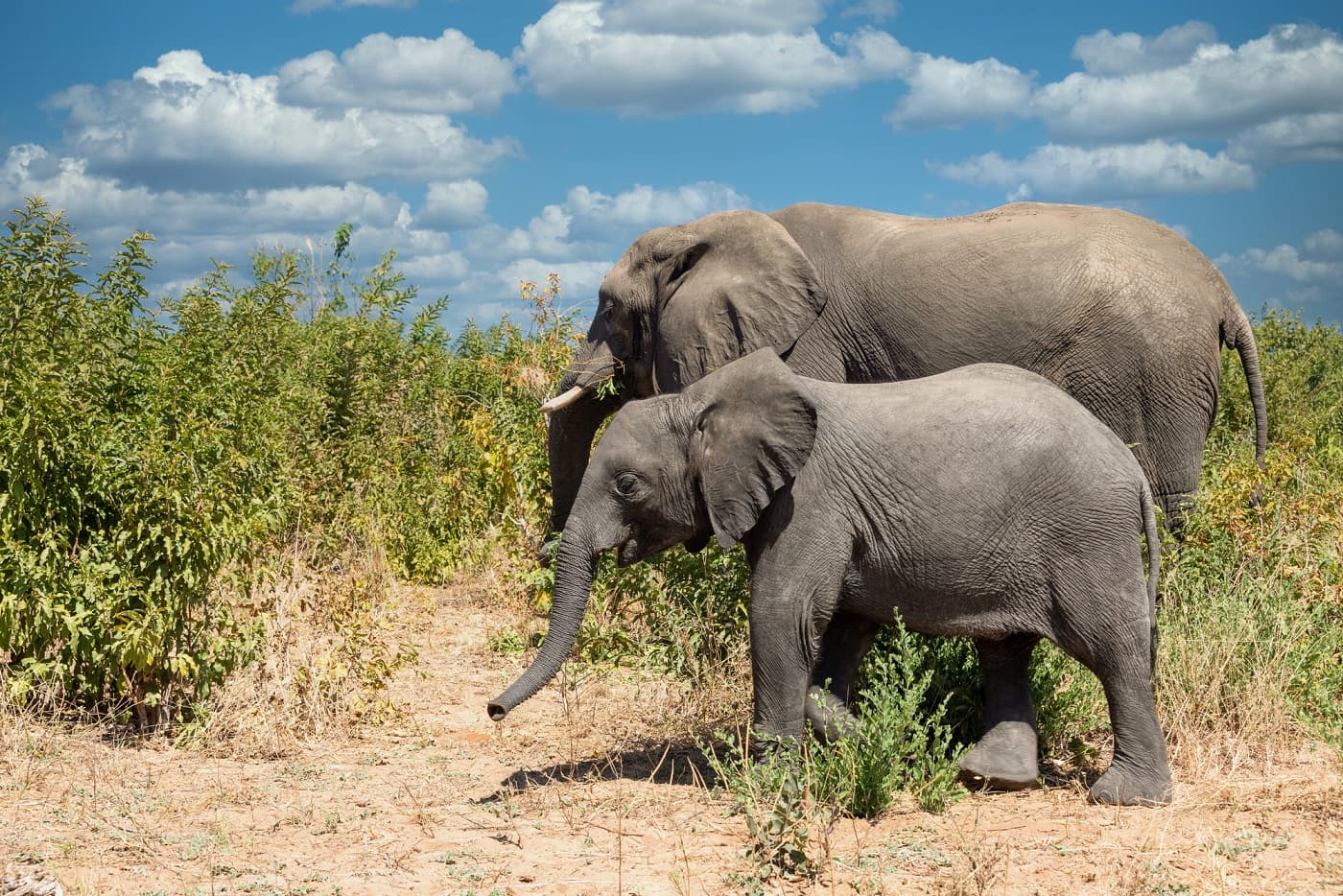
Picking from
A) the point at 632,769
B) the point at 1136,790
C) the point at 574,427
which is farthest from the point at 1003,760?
the point at 574,427

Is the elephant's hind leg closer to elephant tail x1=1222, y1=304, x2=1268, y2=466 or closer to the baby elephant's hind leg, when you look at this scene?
the baby elephant's hind leg

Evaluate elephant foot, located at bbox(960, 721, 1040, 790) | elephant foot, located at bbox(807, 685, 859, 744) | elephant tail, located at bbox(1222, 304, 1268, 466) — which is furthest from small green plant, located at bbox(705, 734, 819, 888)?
elephant tail, located at bbox(1222, 304, 1268, 466)

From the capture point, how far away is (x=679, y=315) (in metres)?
9.60

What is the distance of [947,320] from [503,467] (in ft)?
11.9

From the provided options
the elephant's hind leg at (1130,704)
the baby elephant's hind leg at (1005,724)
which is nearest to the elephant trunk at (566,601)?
the baby elephant's hind leg at (1005,724)

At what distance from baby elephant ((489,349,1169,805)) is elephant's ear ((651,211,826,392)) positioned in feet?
10.3

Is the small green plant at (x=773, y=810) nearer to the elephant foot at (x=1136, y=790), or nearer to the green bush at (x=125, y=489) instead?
the elephant foot at (x=1136, y=790)

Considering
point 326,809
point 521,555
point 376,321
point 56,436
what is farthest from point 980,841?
point 376,321

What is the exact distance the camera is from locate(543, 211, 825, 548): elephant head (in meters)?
9.45

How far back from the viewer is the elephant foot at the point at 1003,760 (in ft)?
20.7

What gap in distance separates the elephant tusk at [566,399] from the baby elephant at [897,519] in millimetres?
3610

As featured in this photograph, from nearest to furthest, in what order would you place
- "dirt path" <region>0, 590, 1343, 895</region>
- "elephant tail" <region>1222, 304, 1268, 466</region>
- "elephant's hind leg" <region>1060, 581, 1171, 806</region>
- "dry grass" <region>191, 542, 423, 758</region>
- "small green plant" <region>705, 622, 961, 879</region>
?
1. "dirt path" <region>0, 590, 1343, 895</region>
2. "small green plant" <region>705, 622, 961, 879</region>
3. "elephant's hind leg" <region>1060, 581, 1171, 806</region>
4. "dry grass" <region>191, 542, 423, 758</region>
5. "elephant tail" <region>1222, 304, 1268, 466</region>

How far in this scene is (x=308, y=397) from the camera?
11.0 m

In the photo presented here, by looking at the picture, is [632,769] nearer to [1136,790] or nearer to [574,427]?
[1136,790]
